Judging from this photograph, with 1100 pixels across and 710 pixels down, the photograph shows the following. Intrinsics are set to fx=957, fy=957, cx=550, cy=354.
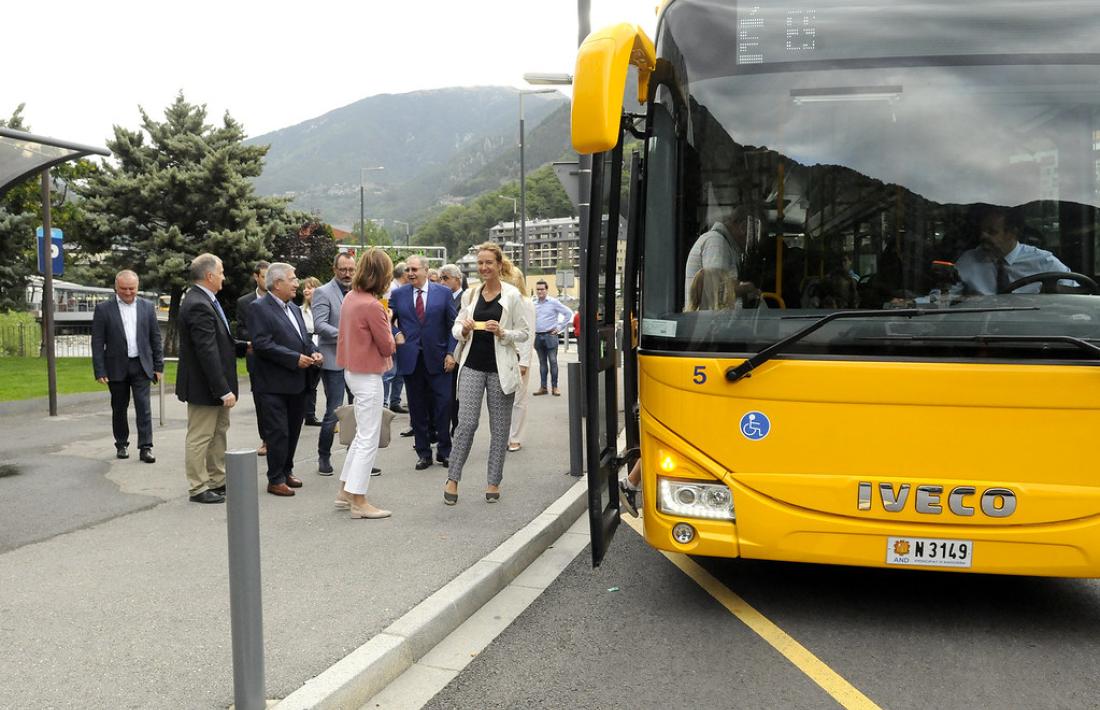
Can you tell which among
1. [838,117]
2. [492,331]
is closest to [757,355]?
[838,117]

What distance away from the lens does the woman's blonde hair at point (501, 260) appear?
7.33 m

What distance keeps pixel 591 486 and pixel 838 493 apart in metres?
1.17

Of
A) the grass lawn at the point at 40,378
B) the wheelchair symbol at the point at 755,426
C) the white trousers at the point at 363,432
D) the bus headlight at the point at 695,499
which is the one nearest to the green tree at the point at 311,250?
the grass lawn at the point at 40,378

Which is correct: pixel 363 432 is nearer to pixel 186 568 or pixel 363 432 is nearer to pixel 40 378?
pixel 186 568

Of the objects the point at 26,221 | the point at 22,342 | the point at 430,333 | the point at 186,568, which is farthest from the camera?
the point at 22,342

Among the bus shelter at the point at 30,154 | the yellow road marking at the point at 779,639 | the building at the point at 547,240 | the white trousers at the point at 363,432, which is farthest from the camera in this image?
the building at the point at 547,240

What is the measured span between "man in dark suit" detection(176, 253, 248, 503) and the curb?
2.63m

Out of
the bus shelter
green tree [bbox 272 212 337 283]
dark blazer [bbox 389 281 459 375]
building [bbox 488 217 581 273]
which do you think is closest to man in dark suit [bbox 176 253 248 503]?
the bus shelter

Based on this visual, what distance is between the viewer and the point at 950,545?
428 centimetres

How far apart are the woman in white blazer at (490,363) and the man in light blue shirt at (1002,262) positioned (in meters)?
3.59

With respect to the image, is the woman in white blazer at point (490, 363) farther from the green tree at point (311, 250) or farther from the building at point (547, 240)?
the building at point (547, 240)

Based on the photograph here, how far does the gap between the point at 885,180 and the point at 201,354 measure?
16.6 ft

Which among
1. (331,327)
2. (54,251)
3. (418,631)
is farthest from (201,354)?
(54,251)

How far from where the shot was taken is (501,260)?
757 centimetres
